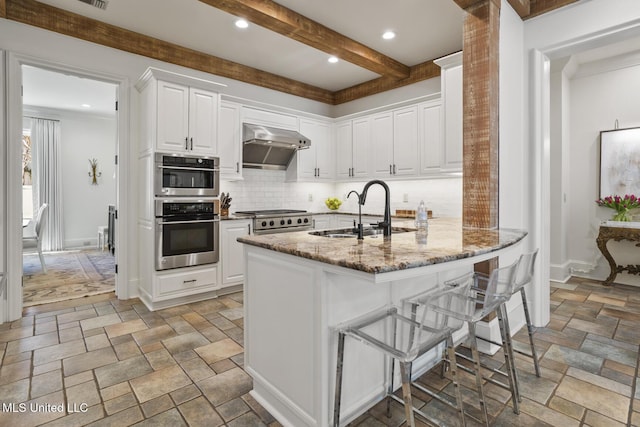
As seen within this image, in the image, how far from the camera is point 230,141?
14.0ft

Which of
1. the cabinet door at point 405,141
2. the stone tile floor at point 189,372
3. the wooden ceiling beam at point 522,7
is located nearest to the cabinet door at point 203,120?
the stone tile floor at point 189,372

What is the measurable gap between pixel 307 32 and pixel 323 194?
2805 millimetres

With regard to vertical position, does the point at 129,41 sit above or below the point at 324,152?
above

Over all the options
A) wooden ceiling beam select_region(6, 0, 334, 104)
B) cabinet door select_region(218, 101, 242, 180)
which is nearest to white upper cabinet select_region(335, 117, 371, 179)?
wooden ceiling beam select_region(6, 0, 334, 104)

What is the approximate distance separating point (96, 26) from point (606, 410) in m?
5.14

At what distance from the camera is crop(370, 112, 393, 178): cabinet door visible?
15.5ft

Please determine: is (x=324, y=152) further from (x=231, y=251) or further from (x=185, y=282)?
(x=185, y=282)

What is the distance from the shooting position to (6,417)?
1771 millimetres

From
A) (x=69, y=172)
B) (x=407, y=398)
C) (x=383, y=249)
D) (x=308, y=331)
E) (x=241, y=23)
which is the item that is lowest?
(x=407, y=398)

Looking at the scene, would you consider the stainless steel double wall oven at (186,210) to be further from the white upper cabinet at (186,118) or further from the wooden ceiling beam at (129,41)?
the wooden ceiling beam at (129,41)

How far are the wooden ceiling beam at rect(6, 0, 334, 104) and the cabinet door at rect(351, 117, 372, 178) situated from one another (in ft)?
3.93

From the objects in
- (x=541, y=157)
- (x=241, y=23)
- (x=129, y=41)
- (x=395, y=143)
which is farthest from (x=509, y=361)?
(x=129, y=41)

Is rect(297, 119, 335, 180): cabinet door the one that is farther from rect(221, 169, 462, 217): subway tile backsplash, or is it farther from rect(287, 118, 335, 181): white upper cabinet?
rect(221, 169, 462, 217): subway tile backsplash

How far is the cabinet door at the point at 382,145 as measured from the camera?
4730 mm
